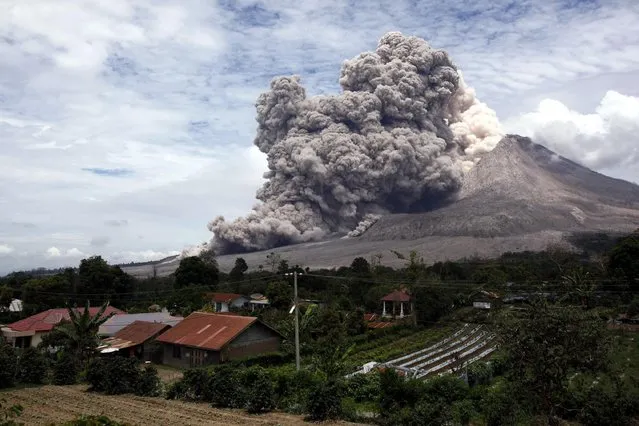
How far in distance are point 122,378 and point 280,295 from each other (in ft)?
91.7

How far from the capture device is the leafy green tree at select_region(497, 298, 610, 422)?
1291cm

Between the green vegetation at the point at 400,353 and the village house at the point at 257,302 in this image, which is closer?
the green vegetation at the point at 400,353

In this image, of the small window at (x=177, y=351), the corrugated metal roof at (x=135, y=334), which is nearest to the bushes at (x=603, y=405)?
the small window at (x=177, y=351)

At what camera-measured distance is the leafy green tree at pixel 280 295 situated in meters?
49.3

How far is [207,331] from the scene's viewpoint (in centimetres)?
3219

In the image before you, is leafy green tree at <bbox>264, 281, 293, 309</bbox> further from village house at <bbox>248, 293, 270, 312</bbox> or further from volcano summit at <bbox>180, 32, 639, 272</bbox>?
volcano summit at <bbox>180, 32, 639, 272</bbox>

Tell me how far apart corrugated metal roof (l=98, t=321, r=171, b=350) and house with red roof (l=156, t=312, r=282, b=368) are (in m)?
0.89

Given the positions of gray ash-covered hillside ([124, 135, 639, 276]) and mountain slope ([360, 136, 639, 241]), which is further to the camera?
mountain slope ([360, 136, 639, 241])

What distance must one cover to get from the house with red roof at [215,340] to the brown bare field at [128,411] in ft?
28.6

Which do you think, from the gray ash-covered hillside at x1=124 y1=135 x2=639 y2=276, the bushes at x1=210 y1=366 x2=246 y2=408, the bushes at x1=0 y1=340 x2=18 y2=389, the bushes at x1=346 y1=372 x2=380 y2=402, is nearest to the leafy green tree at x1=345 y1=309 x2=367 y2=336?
the bushes at x1=346 y1=372 x2=380 y2=402

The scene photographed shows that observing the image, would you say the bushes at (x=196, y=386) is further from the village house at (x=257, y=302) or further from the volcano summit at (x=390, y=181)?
the volcano summit at (x=390, y=181)

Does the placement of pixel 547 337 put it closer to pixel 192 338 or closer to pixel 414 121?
pixel 192 338

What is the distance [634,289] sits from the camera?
4638cm

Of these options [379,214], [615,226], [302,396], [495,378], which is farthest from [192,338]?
[615,226]
